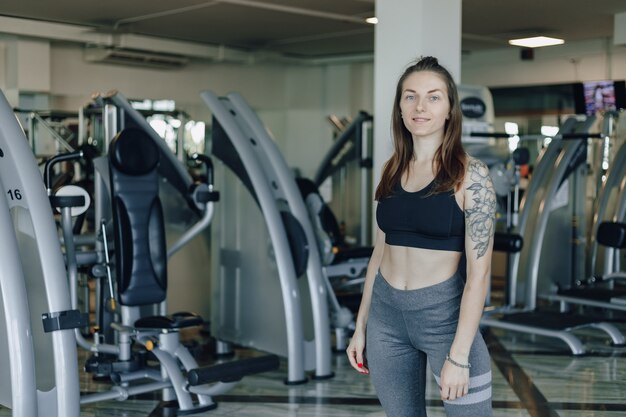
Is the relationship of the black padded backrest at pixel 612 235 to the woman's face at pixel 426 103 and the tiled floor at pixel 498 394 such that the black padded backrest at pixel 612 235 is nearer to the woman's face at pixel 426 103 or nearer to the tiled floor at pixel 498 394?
the tiled floor at pixel 498 394

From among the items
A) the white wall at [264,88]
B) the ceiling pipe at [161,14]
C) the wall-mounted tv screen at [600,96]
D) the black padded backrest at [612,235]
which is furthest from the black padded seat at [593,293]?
the white wall at [264,88]

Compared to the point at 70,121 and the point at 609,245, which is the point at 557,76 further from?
the point at 70,121

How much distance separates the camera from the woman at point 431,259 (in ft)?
6.84

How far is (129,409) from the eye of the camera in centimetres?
412

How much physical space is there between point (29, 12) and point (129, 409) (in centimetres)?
490

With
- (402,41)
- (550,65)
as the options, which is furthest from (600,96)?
(550,65)

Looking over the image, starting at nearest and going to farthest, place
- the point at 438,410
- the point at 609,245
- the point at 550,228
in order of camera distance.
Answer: the point at 438,410
the point at 609,245
the point at 550,228

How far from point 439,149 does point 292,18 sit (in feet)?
20.2

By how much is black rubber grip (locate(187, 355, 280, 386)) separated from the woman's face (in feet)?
6.57

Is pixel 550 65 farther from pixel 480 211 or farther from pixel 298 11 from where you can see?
pixel 480 211

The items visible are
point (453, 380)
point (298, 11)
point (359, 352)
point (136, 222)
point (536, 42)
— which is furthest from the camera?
point (536, 42)

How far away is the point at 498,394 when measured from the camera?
14.6 ft

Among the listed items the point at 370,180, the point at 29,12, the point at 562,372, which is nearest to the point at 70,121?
the point at 29,12

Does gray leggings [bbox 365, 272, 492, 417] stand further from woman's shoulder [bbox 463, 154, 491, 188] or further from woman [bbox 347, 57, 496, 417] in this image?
woman's shoulder [bbox 463, 154, 491, 188]
